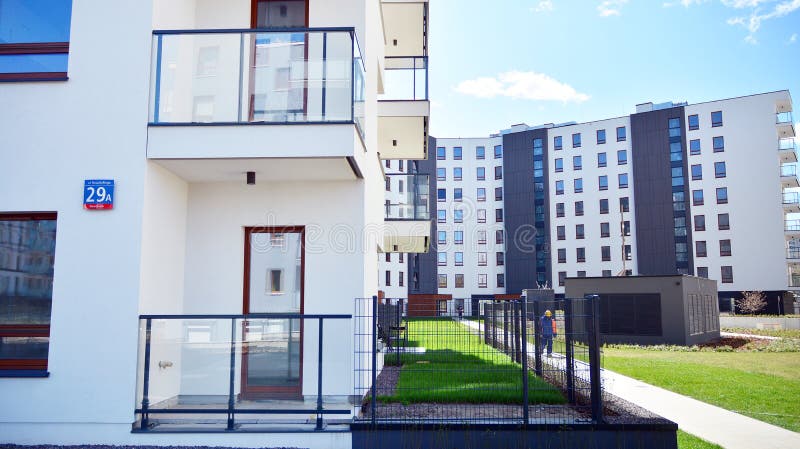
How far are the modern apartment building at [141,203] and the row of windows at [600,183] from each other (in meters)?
58.3

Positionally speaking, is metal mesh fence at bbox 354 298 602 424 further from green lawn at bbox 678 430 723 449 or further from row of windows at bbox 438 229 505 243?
row of windows at bbox 438 229 505 243

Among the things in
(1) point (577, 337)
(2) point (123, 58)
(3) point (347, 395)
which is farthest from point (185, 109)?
(1) point (577, 337)

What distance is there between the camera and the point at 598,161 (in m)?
63.0

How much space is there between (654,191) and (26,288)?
5997cm

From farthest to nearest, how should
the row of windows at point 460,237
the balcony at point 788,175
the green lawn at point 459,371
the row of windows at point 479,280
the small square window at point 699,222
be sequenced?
the row of windows at point 460,237, the row of windows at point 479,280, the small square window at point 699,222, the balcony at point 788,175, the green lawn at point 459,371

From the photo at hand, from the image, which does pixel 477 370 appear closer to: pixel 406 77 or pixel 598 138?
pixel 406 77

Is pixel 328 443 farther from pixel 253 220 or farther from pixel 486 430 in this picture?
pixel 253 220

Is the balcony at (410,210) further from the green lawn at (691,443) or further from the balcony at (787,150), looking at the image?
the balcony at (787,150)

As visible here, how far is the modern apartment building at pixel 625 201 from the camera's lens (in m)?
53.9

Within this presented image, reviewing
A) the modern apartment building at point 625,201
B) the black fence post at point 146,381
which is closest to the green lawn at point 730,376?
the black fence post at point 146,381

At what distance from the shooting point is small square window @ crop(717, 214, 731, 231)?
55.4 m

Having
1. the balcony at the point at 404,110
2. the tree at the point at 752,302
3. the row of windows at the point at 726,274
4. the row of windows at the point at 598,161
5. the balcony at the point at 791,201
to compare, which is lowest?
the tree at the point at 752,302

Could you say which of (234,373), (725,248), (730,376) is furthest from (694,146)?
(234,373)

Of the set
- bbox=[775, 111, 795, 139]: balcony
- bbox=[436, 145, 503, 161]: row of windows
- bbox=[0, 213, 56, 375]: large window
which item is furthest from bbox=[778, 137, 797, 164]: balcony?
bbox=[0, 213, 56, 375]: large window
